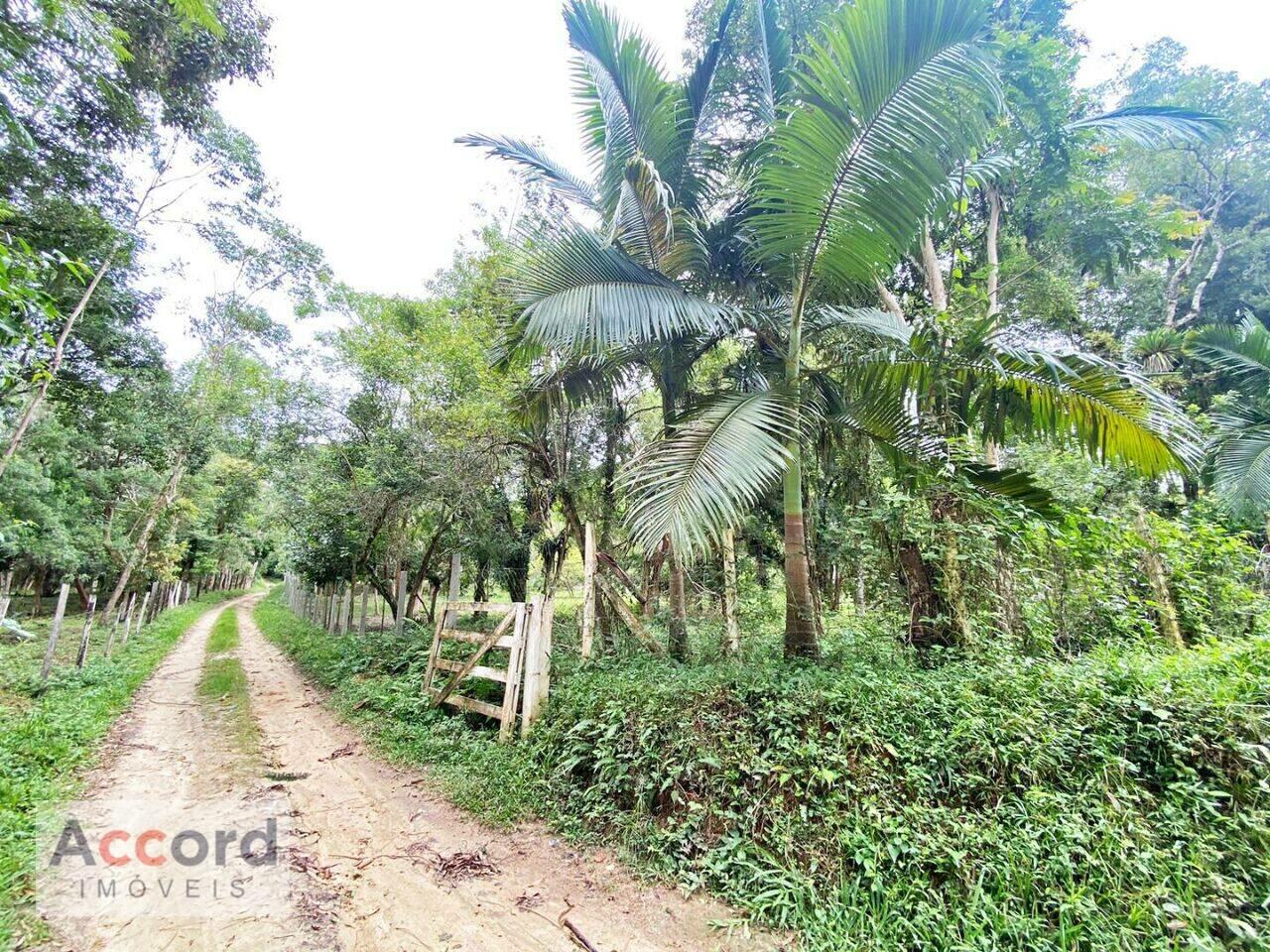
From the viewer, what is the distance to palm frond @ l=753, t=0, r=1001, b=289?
10.4 feet

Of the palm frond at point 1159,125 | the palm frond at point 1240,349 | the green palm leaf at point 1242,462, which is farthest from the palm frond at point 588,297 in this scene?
the palm frond at point 1240,349

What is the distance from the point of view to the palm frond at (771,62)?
16.1 ft

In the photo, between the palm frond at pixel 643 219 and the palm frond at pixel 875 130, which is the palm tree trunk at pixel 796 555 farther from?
the palm frond at pixel 643 219

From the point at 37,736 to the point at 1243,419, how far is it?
17317mm

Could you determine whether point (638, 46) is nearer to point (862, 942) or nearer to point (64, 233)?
point (862, 942)

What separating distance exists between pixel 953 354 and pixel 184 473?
19.8 metres

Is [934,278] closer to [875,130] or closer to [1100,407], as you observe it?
[1100,407]

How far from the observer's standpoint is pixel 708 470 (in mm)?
3605

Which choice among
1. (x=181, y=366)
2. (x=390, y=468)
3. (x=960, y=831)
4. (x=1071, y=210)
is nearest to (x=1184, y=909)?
(x=960, y=831)

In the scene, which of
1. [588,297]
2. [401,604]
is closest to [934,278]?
[588,297]

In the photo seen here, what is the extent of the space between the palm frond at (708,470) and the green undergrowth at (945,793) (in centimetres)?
142

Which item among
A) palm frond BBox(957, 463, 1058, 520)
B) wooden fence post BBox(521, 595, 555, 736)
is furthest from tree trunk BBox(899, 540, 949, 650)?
wooden fence post BBox(521, 595, 555, 736)

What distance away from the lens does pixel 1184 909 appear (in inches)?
85.1

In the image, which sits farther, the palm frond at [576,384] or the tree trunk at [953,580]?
the palm frond at [576,384]
